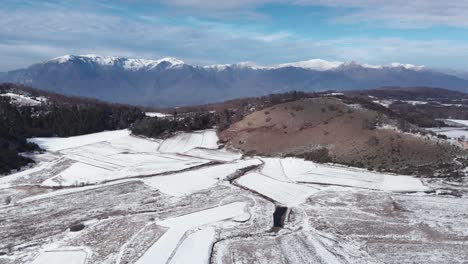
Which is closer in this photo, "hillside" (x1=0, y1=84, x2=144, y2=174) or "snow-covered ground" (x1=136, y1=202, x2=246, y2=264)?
"snow-covered ground" (x1=136, y1=202, x2=246, y2=264)

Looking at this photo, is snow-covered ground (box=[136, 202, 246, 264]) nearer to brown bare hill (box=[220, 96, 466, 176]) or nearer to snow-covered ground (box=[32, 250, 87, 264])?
snow-covered ground (box=[32, 250, 87, 264])

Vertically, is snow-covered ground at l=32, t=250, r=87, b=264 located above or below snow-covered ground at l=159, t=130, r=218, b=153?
below

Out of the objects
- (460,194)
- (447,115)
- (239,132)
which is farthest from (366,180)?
(447,115)

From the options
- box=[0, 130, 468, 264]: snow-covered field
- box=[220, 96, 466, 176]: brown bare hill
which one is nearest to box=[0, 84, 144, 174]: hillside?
box=[0, 130, 468, 264]: snow-covered field

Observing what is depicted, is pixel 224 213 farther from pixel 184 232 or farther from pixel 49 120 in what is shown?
pixel 49 120

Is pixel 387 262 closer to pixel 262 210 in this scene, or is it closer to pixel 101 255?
pixel 262 210
